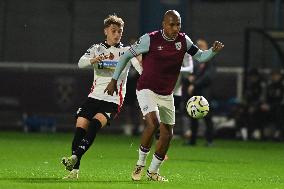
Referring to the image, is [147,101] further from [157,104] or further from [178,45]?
[178,45]

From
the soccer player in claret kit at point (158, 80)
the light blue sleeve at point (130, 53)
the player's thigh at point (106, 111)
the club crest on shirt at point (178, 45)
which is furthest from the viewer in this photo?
the player's thigh at point (106, 111)

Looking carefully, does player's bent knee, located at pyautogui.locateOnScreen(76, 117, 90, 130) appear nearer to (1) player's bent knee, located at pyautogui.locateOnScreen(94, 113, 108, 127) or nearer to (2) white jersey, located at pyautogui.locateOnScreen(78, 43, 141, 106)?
(1) player's bent knee, located at pyautogui.locateOnScreen(94, 113, 108, 127)

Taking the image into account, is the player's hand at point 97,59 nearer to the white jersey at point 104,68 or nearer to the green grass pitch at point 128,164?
the white jersey at point 104,68

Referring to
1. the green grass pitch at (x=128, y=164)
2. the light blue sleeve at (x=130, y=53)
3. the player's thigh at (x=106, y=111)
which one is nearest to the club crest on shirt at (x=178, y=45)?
the light blue sleeve at (x=130, y=53)

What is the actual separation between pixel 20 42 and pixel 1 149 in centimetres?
1052

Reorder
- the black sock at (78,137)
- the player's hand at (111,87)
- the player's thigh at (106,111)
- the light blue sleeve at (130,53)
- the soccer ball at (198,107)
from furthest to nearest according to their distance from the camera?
the soccer ball at (198,107), the player's thigh at (106,111), the black sock at (78,137), the light blue sleeve at (130,53), the player's hand at (111,87)

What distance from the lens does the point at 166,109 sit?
47.5 ft

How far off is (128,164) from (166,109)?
3634 millimetres

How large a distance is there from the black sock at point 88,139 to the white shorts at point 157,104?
66 cm

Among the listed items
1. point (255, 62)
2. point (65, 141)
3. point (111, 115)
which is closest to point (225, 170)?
point (111, 115)

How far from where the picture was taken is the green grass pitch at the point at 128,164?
14.0 meters

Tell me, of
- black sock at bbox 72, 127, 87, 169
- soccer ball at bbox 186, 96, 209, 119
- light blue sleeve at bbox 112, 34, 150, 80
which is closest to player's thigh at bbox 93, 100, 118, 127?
black sock at bbox 72, 127, 87, 169

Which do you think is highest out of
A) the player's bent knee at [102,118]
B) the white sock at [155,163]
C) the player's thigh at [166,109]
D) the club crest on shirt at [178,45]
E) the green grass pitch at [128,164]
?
the club crest on shirt at [178,45]

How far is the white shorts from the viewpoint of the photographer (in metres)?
14.3
